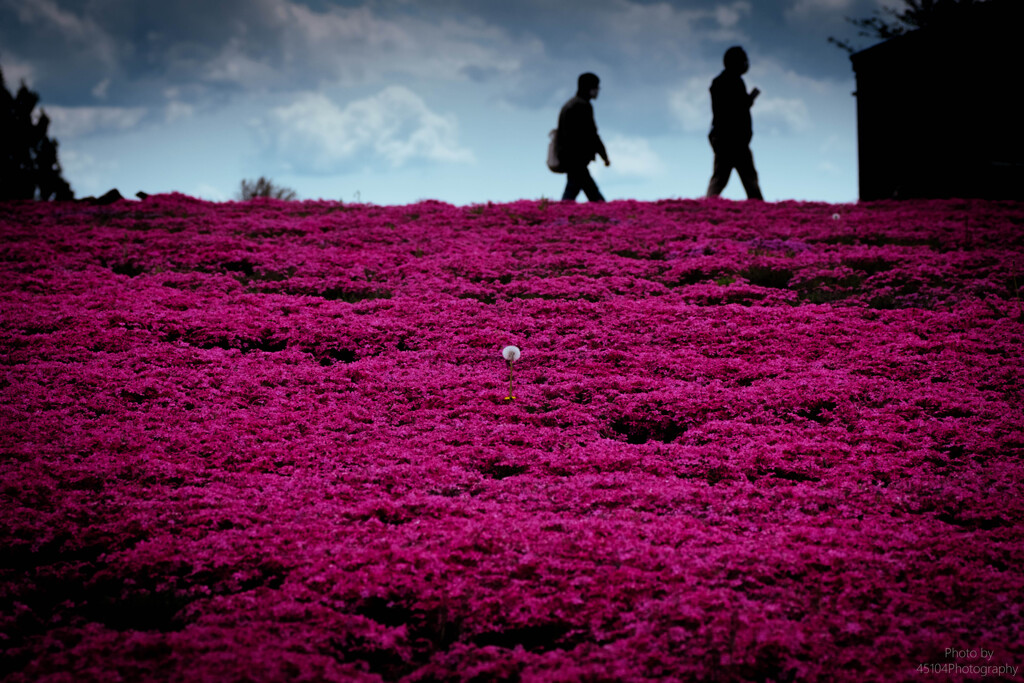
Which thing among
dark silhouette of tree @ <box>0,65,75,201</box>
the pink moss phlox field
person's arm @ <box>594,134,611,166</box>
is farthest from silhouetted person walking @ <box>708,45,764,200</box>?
dark silhouette of tree @ <box>0,65,75,201</box>

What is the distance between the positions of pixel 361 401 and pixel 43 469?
8.77ft

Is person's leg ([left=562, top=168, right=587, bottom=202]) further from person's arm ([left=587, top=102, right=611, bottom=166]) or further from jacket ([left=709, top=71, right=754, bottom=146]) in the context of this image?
jacket ([left=709, top=71, right=754, bottom=146])

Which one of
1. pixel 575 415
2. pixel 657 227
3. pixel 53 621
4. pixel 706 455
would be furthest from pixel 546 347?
pixel 657 227

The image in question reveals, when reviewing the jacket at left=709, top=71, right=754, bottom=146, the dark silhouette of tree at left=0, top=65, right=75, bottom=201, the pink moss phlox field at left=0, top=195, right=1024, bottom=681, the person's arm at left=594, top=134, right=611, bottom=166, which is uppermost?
the dark silhouette of tree at left=0, top=65, right=75, bottom=201

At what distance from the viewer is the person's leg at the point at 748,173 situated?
1734 centimetres

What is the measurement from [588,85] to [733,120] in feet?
12.6

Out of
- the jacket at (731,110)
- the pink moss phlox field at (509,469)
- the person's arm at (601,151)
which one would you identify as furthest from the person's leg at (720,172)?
the pink moss phlox field at (509,469)

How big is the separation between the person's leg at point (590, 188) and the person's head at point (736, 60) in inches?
177

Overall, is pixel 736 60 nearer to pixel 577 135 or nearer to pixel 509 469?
pixel 577 135

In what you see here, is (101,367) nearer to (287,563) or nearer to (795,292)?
(287,563)

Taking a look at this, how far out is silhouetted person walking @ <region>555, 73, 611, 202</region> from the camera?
1625 cm

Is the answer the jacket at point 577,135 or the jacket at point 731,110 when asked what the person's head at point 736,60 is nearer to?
the jacket at point 731,110

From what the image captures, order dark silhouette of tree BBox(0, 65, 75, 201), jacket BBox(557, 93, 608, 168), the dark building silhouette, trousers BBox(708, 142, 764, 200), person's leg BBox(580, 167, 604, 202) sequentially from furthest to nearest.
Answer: dark silhouette of tree BBox(0, 65, 75, 201) → the dark building silhouette → trousers BBox(708, 142, 764, 200) → person's leg BBox(580, 167, 604, 202) → jacket BBox(557, 93, 608, 168)

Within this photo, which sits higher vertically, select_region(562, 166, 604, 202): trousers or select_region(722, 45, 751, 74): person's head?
select_region(722, 45, 751, 74): person's head
